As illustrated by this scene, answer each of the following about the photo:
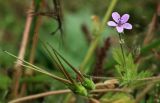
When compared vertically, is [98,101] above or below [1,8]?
below

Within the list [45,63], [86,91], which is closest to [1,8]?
[45,63]

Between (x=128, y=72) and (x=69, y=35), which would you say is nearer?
(x=128, y=72)

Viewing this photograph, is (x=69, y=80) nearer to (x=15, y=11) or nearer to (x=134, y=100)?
(x=134, y=100)

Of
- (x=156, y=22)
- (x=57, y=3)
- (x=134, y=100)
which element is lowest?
(x=134, y=100)

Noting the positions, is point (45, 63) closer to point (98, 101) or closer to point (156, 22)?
point (156, 22)

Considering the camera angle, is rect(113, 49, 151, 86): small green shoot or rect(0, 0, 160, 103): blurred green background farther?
rect(0, 0, 160, 103): blurred green background

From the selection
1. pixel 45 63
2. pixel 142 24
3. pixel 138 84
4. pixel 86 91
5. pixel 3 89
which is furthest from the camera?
pixel 142 24

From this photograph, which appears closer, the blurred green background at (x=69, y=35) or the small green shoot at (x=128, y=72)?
the small green shoot at (x=128, y=72)

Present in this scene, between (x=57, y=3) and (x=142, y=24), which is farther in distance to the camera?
(x=142, y=24)

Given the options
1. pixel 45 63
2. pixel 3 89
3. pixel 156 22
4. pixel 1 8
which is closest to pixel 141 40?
pixel 156 22

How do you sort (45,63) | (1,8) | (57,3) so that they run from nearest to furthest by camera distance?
1. (57,3)
2. (45,63)
3. (1,8)
